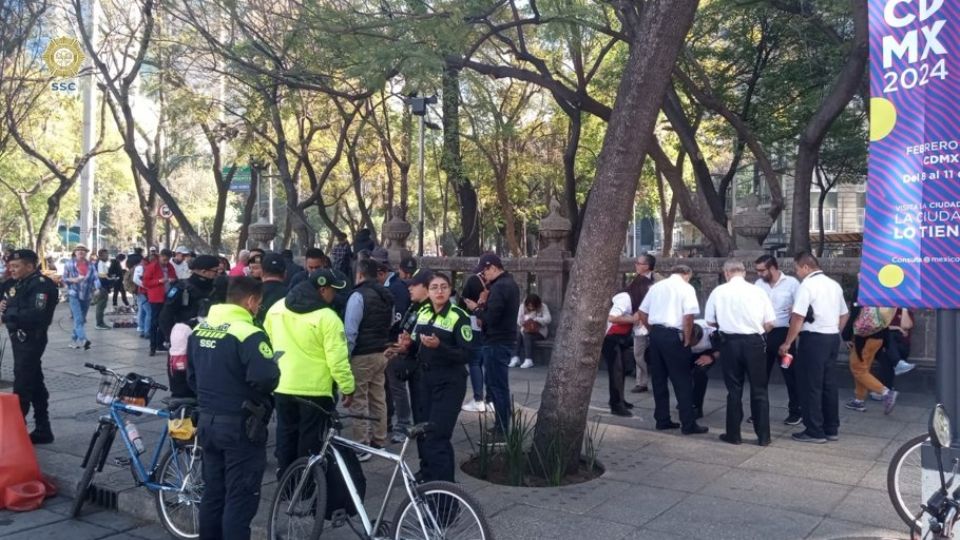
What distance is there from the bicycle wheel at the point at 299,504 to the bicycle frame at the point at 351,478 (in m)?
0.03

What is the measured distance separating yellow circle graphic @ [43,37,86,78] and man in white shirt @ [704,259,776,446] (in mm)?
16028

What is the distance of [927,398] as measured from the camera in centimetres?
1020

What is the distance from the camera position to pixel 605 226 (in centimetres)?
667

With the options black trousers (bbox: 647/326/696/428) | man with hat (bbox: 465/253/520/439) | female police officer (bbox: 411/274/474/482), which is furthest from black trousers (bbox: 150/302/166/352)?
female police officer (bbox: 411/274/474/482)

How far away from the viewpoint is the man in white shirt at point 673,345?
8.39 meters

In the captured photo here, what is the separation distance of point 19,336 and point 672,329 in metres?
6.46

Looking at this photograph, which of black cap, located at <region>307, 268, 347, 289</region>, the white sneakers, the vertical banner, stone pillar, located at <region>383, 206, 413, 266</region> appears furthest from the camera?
stone pillar, located at <region>383, 206, 413, 266</region>

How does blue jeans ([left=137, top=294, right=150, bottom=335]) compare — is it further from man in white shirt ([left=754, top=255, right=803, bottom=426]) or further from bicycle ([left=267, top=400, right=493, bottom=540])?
bicycle ([left=267, top=400, right=493, bottom=540])

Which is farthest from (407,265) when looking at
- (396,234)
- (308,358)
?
(396,234)

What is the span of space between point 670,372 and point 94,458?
5414mm

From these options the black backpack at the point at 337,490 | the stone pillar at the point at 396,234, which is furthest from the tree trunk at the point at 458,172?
the black backpack at the point at 337,490

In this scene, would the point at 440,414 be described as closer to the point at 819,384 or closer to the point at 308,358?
the point at 308,358

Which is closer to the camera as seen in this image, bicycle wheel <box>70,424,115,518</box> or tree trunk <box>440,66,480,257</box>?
bicycle wheel <box>70,424,115,518</box>

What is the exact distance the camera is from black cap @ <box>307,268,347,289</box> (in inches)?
238
